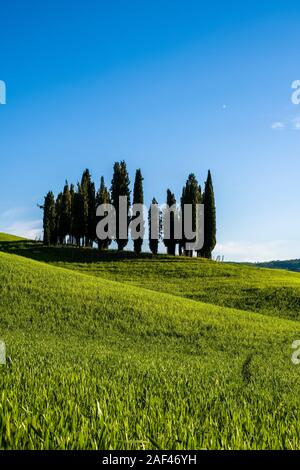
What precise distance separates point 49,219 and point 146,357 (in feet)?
322

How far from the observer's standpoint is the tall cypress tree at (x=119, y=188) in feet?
305

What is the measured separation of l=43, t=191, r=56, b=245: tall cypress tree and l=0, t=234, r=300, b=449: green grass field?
16465mm

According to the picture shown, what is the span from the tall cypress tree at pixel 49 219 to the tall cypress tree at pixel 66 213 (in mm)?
4071

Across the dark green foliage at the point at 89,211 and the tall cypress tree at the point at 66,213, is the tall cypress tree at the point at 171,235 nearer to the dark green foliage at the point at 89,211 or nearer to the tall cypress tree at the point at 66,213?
the dark green foliage at the point at 89,211

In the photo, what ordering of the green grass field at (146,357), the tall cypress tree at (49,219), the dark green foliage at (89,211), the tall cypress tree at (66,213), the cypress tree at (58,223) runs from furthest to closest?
the tall cypress tree at (49,219) < the cypress tree at (58,223) < the tall cypress tree at (66,213) < the dark green foliage at (89,211) < the green grass field at (146,357)

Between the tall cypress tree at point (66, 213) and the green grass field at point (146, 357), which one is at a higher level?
the tall cypress tree at point (66, 213)

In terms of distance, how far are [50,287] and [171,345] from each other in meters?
17.8

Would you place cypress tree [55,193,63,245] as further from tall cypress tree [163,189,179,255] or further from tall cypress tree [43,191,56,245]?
tall cypress tree [163,189,179,255]

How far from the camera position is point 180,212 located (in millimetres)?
95625

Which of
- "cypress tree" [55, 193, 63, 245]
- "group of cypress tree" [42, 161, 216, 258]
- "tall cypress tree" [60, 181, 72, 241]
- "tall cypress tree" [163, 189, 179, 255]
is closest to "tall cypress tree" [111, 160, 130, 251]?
"group of cypress tree" [42, 161, 216, 258]

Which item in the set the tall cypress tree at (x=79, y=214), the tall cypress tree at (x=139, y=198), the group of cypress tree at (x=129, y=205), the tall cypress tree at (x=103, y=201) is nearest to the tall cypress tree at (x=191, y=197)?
the group of cypress tree at (x=129, y=205)

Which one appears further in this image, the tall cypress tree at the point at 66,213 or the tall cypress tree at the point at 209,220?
the tall cypress tree at the point at 66,213
